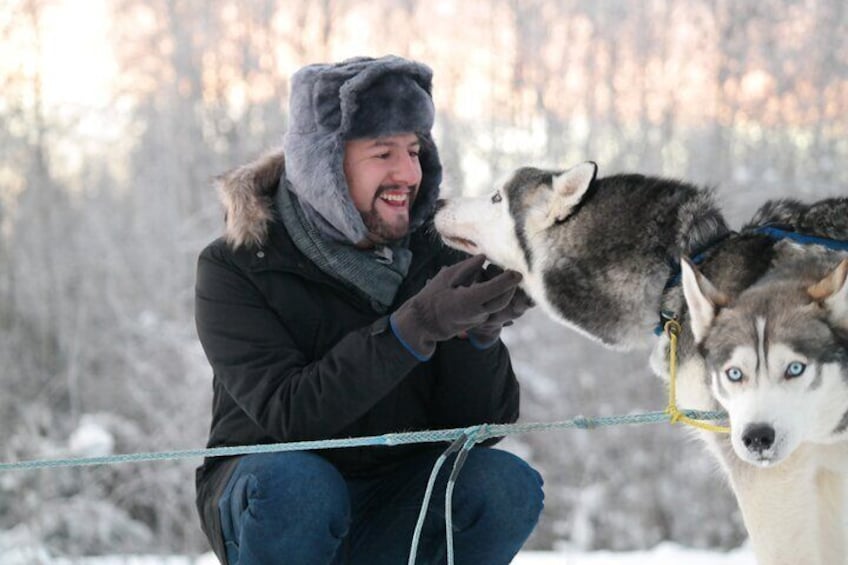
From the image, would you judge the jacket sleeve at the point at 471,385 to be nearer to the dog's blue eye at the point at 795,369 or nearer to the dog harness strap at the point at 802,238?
the dog harness strap at the point at 802,238

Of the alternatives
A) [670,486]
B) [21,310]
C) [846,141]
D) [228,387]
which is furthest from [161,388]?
[228,387]

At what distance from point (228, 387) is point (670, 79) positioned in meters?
9.69

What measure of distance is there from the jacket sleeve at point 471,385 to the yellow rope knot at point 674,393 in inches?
16.0

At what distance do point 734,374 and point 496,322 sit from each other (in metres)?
0.59

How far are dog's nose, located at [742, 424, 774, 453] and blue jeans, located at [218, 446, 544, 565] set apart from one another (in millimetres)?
630

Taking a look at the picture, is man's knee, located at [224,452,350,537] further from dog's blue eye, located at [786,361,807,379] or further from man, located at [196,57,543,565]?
dog's blue eye, located at [786,361,807,379]

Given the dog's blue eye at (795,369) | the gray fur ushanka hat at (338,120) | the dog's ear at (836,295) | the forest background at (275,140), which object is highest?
the gray fur ushanka hat at (338,120)

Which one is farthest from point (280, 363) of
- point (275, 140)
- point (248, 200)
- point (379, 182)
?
point (275, 140)

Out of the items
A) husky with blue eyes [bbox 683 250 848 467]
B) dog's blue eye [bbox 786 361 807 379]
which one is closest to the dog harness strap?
husky with blue eyes [bbox 683 250 848 467]

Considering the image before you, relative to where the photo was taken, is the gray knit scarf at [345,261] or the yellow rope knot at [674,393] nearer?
the yellow rope knot at [674,393]

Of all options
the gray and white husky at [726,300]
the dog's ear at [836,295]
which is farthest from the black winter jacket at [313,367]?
the dog's ear at [836,295]

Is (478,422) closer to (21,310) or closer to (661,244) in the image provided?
(661,244)

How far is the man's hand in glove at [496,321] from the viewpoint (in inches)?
87.3

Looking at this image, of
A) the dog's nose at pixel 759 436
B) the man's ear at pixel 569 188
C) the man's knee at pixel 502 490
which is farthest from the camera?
the man's ear at pixel 569 188
